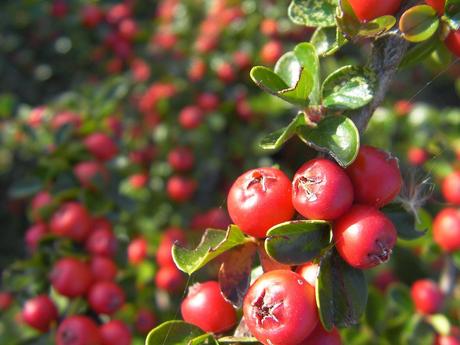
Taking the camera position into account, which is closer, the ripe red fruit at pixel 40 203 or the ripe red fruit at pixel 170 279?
the ripe red fruit at pixel 40 203

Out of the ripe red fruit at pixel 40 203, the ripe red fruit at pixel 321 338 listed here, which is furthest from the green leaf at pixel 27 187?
the ripe red fruit at pixel 321 338

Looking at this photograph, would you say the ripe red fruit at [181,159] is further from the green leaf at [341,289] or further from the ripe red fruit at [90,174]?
the green leaf at [341,289]

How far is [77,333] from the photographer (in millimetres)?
1498

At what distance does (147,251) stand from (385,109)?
1.39 metres

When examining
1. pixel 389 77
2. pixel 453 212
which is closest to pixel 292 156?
pixel 453 212

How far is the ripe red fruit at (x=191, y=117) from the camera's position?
2.88 meters

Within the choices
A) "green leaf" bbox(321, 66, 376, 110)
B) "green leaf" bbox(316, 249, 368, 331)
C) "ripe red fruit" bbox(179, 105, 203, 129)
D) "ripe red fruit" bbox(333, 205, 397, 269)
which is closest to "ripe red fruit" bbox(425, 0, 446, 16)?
"green leaf" bbox(321, 66, 376, 110)

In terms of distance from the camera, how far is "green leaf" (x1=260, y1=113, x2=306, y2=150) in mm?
1043

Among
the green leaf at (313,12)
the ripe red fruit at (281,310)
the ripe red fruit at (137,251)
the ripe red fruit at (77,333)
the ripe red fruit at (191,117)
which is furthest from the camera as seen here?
the ripe red fruit at (191,117)

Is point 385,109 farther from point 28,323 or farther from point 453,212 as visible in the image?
point 28,323

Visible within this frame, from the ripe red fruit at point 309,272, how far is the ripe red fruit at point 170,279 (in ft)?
3.97

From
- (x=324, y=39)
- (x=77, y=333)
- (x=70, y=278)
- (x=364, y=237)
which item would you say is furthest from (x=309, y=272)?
(x=70, y=278)

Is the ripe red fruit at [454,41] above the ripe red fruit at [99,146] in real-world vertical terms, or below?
above

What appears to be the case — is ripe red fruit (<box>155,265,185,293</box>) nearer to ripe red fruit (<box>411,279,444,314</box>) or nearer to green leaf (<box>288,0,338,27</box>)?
ripe red fruit (<box>411,279,444,314</box>)
